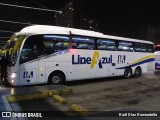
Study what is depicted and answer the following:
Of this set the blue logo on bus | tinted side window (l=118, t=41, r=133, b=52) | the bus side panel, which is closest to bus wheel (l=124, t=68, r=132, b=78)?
tinted side window (l=118, t=41, r=133, b=52)

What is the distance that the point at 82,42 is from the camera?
51.2ft

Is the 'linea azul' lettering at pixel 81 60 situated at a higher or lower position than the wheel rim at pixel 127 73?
higher

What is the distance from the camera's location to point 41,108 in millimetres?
A: 9258

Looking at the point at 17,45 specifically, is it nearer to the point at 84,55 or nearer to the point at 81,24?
the point at 84,55

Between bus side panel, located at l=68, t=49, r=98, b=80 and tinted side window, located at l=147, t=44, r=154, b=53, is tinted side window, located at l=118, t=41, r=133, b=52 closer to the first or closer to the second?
tinted side window, located at l=147, t=44, r=154, b=53

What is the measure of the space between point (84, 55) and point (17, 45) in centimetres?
411

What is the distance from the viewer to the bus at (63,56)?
13.1 m

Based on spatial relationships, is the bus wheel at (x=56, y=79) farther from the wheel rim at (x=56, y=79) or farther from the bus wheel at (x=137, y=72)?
the bus wheel at (x=137, y=72)

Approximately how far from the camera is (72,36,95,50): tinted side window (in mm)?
15138

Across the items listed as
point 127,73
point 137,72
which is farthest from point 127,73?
point 137,72

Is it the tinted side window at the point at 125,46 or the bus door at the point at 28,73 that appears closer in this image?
the bus door at the point at 28,73

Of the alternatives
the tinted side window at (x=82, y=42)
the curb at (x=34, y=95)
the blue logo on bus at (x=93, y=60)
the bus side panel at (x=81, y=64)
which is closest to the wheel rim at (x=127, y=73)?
the blue logo on bus at (x=93, y=60)

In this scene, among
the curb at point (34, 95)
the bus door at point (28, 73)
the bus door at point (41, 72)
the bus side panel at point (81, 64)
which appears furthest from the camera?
the bus side panel at point (81, 64)

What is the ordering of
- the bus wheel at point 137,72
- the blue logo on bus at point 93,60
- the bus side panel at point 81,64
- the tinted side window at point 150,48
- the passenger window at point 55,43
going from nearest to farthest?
1. the passenger window at point 55,43
2. the bus side panel at point 81,64
3. the blue logo on bus at point 93,60
4. the bus wheel at point 137,72
5. the tinted side window at point 150,48
